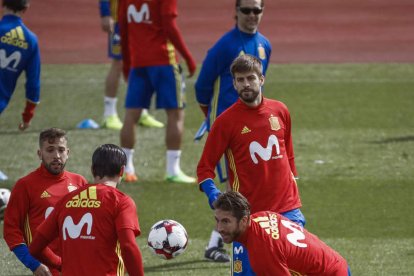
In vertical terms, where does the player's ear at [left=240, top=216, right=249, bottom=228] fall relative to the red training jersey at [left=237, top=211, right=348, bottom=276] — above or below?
above

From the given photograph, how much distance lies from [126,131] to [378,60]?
400 inches

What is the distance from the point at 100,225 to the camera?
6789 millimetres

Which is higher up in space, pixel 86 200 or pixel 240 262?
pixel 86 200

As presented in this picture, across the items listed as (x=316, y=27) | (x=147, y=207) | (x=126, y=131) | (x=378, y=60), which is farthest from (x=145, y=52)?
(x=316, y=27)

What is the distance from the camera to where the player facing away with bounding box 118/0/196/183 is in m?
12.4

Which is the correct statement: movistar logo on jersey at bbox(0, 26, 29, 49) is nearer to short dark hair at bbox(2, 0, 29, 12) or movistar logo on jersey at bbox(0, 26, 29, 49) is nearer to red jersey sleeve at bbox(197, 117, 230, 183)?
short dark hair at bbox(2, 0, 29, 12)

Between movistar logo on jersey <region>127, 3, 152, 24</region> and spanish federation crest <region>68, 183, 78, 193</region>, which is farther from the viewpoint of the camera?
movistar logo on jersey <region>127, 3, 152, 24</region>

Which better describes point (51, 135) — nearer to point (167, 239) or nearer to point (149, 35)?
point (167, 239)

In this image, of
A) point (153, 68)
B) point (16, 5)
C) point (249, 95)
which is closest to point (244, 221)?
point (249, 95)

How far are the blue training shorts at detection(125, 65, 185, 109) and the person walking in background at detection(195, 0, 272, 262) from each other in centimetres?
254

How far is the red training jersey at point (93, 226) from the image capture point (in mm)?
6781

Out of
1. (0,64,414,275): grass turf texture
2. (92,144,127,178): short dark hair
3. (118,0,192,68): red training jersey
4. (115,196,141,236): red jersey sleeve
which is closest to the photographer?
(115,196,141,236): red jersey sleeve

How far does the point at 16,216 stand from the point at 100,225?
3.19ft

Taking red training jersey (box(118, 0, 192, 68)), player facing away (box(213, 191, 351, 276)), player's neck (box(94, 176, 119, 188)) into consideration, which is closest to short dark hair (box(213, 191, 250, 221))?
player facing away (box(213, 191, 351, 276))
